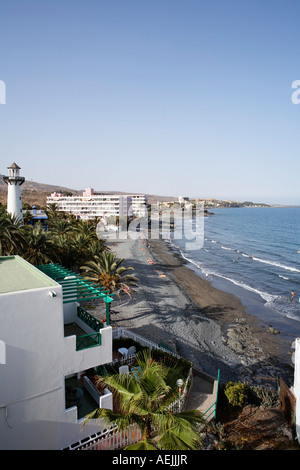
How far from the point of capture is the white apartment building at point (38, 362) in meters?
7.69

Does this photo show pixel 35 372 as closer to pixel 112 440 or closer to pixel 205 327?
pixel 112 440

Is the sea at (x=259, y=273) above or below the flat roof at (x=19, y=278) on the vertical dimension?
below

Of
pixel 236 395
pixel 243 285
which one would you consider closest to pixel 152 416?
pixel 236 395

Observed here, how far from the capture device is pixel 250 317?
2673cm

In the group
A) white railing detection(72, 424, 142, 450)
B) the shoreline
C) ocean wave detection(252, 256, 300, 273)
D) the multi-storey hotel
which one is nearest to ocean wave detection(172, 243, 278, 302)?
the shoreline

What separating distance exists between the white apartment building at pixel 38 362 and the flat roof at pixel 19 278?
2 centimetres

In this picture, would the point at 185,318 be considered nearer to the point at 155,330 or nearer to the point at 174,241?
the point at 155,330

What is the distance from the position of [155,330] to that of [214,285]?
18034mm

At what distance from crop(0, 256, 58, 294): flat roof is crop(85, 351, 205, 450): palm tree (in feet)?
12.1

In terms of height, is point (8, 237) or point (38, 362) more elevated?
point (8, 237)

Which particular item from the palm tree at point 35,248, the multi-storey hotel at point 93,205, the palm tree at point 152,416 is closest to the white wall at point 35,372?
the palm tree at point 152,416

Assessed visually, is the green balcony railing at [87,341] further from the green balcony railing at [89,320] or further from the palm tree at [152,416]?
the palm tree at [152,416]

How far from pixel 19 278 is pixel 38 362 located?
266 cm

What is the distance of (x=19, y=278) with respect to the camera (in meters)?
9.39
